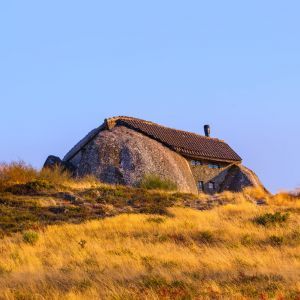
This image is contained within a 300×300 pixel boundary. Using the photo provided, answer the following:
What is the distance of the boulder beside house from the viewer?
140ft

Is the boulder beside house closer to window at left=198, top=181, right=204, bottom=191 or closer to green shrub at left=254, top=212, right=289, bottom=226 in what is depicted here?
window at left=198, top=181, right=204, bottom=191

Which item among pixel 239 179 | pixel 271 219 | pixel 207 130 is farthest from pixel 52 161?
pixel 271 219

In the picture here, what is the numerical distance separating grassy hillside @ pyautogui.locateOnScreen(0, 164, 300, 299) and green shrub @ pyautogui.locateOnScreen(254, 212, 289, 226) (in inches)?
1.9

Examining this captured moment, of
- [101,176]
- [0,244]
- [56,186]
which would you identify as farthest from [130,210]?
[101,176]

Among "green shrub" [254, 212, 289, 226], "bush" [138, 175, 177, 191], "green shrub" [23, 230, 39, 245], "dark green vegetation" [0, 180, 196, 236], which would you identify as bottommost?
"green shrub" [254, 212, 289, 226]

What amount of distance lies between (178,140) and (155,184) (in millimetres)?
10115

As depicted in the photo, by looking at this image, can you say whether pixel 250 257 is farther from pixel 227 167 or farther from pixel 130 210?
pixel 227 167

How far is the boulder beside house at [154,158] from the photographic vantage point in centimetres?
4259

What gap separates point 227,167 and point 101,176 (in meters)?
13.6

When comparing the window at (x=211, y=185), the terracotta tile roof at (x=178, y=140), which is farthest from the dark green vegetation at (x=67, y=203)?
the window at (x=211, y=185)

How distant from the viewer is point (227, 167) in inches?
2029

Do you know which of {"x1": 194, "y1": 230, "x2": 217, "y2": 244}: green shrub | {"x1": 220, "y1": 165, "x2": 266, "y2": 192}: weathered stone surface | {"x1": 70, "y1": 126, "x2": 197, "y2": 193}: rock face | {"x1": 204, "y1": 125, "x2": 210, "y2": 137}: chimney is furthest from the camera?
{"x1": 204, "y1": 125, "x2": 210, "y2": 137}: chimney

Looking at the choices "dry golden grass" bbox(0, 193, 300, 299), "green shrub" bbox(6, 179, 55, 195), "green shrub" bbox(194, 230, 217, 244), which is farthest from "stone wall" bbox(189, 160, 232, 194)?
"green shrub" bbox(194, 230, 217, 244)

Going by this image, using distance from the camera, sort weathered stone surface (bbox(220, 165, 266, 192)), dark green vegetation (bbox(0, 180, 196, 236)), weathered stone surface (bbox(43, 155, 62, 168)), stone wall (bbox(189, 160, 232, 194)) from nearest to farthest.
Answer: dark green vegetation (bbox(0, 180, 196, 236)) < weathered stone surface (bbox(43, 155, 62, 168)) < stone wall (bbox(189, 160, 232, 194)) < weathered stone surface (bbox(220, 165, 266, 192))
